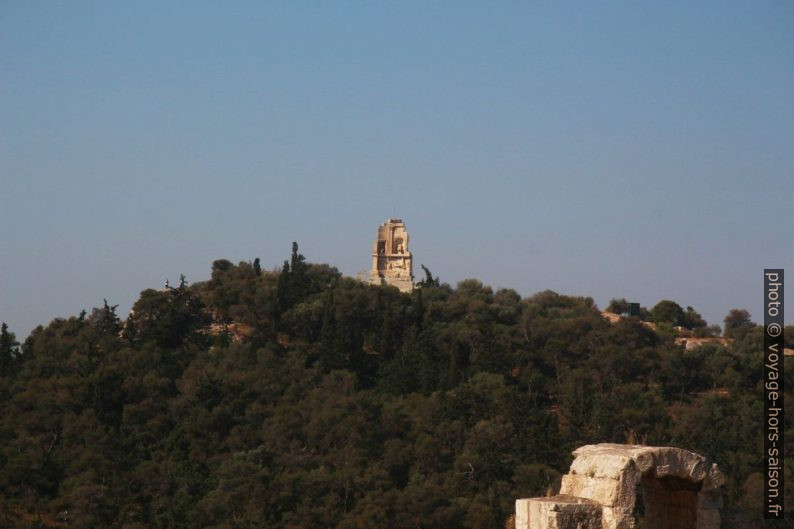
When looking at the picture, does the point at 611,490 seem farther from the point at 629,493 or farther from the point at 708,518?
the point at 708,518

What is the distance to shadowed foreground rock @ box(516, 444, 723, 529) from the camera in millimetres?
12039

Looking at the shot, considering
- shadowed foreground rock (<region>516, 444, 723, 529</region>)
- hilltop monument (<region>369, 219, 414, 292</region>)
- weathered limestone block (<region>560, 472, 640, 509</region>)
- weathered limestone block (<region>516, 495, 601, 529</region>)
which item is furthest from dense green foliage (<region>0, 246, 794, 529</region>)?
weathered limestone block (<region>516, 495, 601, 529</region>)

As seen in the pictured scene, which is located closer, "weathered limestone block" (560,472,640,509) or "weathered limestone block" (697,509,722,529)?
"weathered limestone block" (560,472,640,509)

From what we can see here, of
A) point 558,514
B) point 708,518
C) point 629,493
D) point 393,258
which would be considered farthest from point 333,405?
point 558,514

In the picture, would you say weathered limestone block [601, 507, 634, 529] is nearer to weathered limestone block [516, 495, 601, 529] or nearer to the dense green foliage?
weathered limestone block [516, 495, 601, 529]

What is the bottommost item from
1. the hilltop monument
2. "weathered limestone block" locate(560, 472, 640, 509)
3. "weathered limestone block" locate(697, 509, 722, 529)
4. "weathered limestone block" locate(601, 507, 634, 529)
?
"weathered limestone block" locate(697, 509, 722, 529)

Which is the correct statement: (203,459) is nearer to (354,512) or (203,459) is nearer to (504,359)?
(354,512)

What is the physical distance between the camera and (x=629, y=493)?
12.2 metres

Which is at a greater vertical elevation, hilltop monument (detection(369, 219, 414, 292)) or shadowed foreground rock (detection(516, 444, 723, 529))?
hilltop monument (detection(369, 219, 414, 292))

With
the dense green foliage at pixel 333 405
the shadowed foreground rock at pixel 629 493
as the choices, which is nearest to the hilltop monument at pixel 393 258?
the dense green foliage at pixel 333 405

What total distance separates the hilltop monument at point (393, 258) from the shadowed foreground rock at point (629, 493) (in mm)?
35140

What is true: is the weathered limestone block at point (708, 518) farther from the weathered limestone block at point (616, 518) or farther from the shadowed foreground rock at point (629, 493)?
the weathered limestone block at point (616, 518)

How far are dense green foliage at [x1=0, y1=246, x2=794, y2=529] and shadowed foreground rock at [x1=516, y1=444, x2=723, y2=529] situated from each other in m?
14.2

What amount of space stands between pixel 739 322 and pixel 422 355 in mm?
21010
